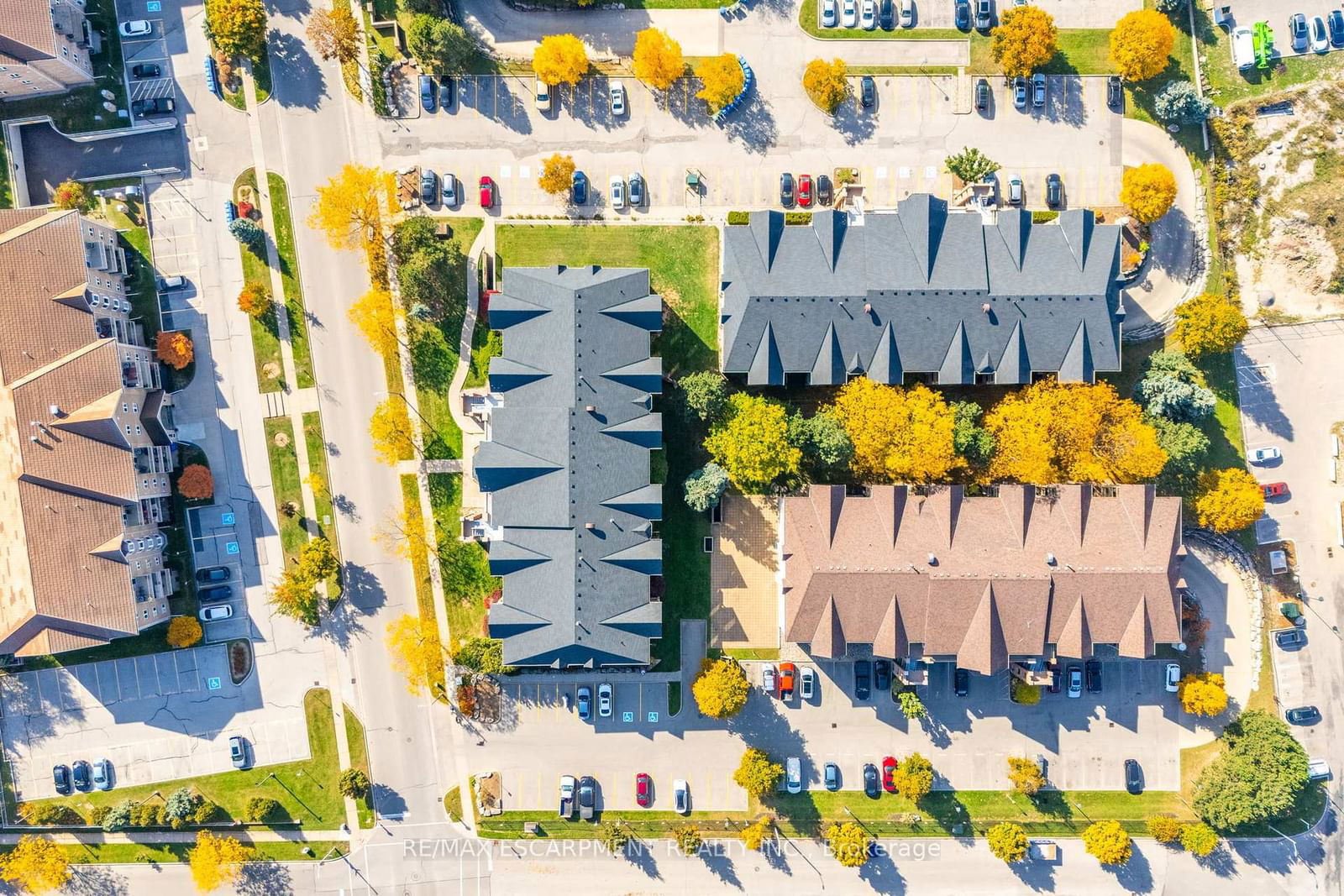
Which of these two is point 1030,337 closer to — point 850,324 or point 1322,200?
point 850,324

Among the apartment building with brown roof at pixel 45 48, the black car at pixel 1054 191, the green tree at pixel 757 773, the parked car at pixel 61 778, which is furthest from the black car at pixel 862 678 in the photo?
the apartment building with brown roof at pixel 45 48

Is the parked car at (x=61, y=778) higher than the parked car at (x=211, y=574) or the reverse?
the reverse

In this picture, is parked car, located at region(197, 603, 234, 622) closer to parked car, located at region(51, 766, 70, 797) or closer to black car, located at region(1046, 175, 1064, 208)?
parked car, located at region(51, 766, 70, 797)

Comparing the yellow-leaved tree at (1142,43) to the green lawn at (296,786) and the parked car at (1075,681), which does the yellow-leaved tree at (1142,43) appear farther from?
the green lawn at (296,786)

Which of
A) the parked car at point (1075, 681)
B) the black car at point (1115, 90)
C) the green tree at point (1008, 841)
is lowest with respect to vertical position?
the green tree at point (1008, 841)

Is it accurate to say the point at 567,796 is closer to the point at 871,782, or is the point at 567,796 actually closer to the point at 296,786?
the point at 296,786

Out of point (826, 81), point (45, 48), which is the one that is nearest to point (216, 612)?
point (45, 48)

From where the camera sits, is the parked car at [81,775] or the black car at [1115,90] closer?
the parked car at [81,775]

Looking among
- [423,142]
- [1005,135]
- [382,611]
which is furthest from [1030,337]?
[382,611]
